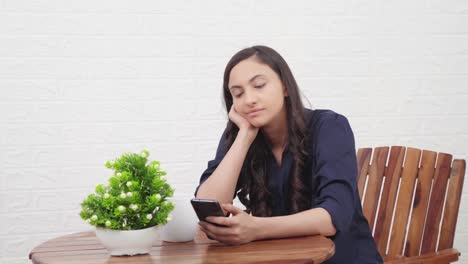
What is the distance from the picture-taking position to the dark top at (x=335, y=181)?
2041 mm

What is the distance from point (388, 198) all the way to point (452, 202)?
1.03 ft

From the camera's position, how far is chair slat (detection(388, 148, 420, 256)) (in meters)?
2.83

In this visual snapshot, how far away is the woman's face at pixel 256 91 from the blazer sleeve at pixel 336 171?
186 millimetres

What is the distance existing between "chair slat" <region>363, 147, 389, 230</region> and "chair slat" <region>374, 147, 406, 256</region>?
2cm

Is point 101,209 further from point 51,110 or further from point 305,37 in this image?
point 305,37

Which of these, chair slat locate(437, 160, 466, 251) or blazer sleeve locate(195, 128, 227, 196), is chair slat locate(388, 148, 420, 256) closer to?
chair slat locate(437, 160, 466, 251)

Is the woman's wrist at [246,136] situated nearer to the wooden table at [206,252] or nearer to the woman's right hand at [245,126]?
the woman's right hand at [245,126]

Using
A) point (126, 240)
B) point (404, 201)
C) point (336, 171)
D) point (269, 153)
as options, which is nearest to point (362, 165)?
point (404, 201)

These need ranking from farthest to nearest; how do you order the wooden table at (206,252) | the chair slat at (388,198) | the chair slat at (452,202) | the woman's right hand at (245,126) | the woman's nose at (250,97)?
1. the chair slat at (388,198)
2. the chair slat at (452,202)
3. the woman's right hand at (245,126)
4. the woman's nose at (250,97)
5. the wooden table at (206,252)

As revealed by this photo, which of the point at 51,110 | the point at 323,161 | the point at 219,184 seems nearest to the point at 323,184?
the point at 323,161

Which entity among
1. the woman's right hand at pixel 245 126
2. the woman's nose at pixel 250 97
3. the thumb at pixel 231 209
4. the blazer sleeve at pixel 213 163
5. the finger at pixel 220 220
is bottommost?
the finger at pixel 220 220

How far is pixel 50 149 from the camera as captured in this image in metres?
3.65

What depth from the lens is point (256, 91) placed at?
2.30m

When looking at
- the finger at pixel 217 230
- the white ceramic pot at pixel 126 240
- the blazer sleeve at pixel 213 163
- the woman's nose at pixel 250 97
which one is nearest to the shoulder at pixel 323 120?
the woman's nose at pixel 250 97
